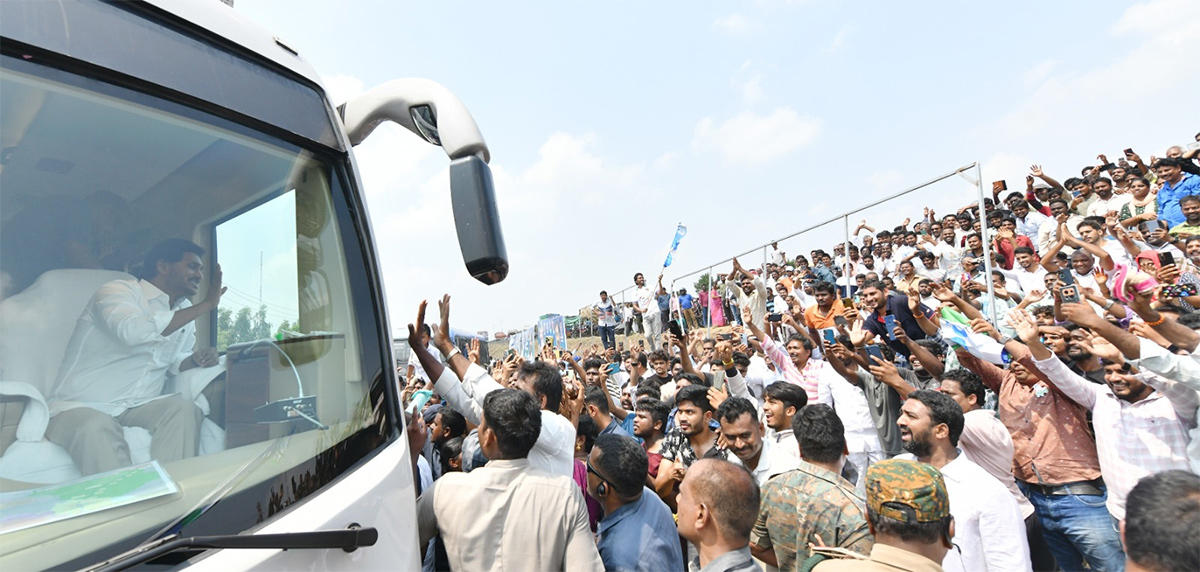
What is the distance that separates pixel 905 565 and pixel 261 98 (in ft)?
8.18

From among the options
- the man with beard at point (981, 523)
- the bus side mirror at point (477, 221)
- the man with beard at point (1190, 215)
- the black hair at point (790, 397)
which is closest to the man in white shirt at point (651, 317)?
the man with beard at point (1190, 215)

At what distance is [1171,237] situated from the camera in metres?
7.02

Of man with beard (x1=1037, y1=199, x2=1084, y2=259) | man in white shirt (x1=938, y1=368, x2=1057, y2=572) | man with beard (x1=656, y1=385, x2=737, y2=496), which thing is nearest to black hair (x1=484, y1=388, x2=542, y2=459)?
man with beard (x1=656, y1=385, x2=737, y2=496)

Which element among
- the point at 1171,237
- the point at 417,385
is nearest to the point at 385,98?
the point at 417,385

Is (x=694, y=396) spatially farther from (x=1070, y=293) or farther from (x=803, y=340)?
(x=1070, y=293)

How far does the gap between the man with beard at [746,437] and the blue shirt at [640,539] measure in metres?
0.80

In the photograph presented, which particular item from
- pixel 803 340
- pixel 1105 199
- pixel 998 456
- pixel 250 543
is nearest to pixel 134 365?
pixel 250 543

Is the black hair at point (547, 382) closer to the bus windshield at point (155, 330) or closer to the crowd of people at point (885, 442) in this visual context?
the crowd of people at point (885, 442)

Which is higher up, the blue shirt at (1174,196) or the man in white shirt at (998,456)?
the blue shirt at (1174,196)

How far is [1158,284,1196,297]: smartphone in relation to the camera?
5.03 metres

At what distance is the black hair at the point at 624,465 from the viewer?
3141 millimetres

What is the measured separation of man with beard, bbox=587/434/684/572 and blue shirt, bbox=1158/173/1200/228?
7.69 metres

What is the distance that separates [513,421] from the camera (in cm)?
272

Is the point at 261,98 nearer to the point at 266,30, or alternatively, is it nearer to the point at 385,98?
the point at 266,30
